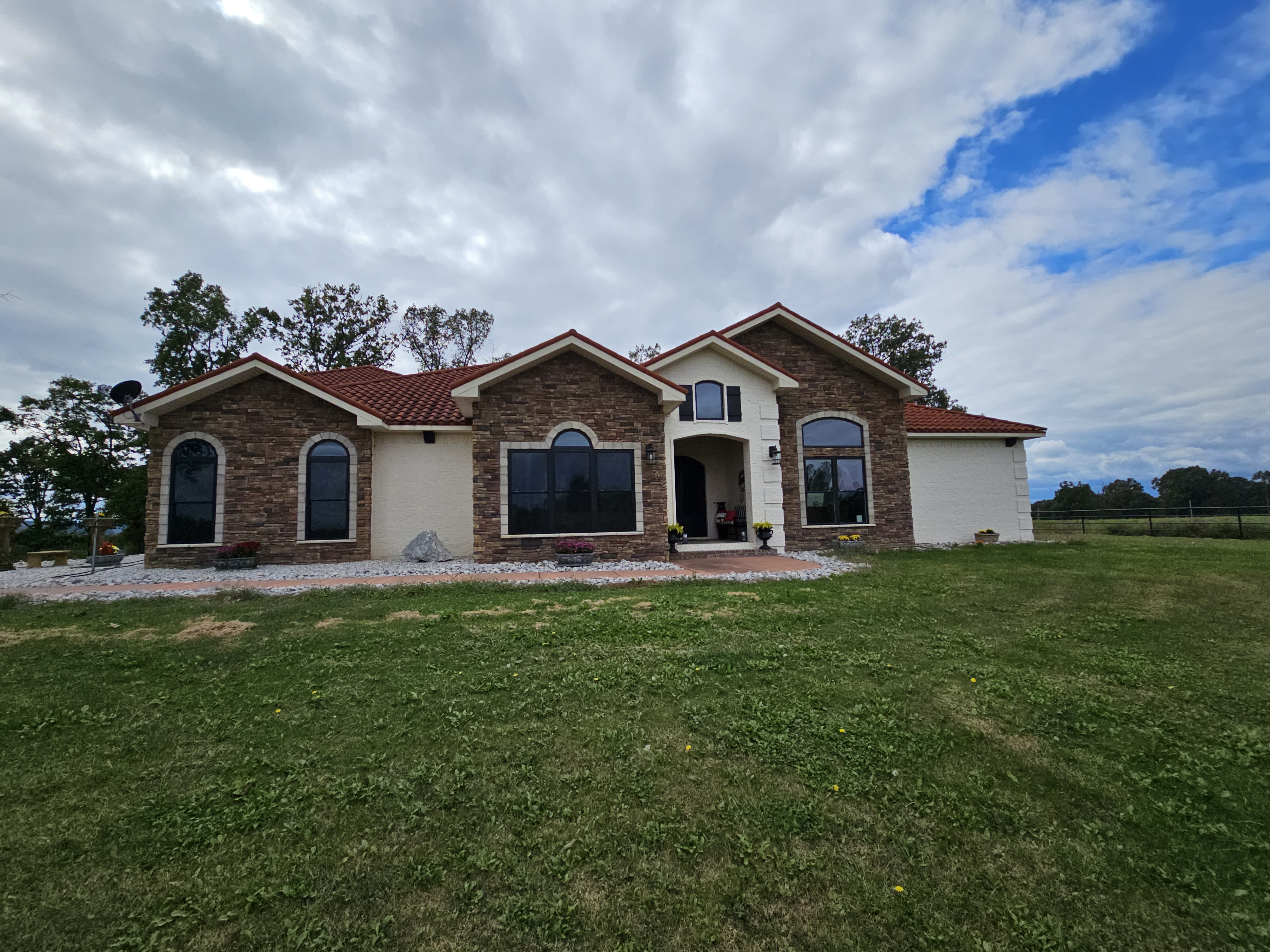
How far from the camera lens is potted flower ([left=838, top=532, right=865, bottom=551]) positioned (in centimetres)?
1516

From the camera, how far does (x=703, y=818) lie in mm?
2877

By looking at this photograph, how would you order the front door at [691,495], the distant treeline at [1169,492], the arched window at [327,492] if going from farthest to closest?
1. the distant treeline at [1169,492]
2. the front door at [691,495]
3. the arched window at [327,492]

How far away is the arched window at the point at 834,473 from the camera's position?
15555mm

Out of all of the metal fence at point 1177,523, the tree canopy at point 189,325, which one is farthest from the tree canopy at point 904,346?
the tree canopy at point 189,325

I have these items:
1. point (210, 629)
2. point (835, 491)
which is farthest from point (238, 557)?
point (835, 491)

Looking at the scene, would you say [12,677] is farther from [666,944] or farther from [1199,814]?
[1199,814]

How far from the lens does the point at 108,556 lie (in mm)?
13578

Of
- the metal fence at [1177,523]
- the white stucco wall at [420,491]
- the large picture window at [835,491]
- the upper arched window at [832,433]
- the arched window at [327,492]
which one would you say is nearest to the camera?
the arched window at [327,492]

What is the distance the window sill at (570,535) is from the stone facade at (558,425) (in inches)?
2.5

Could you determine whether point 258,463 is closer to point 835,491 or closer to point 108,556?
point 108,556

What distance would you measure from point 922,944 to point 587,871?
4.55 feet

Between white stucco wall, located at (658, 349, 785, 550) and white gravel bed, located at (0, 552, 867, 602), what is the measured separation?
1837 millimetres

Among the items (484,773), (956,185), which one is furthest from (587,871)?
(956,185)

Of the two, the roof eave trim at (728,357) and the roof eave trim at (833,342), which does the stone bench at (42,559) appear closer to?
the roof eave trim at (728,357)
